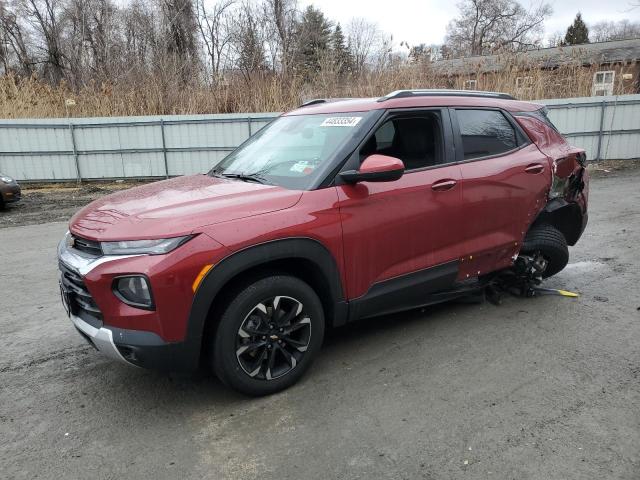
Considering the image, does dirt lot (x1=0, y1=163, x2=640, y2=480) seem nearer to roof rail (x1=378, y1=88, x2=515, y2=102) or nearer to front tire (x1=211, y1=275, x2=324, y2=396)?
front tire (x1=211, y1=275, x2=324, y2=396)

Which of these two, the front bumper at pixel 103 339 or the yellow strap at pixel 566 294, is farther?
the yellow strap at pixel 566 294

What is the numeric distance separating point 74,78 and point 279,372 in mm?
29058

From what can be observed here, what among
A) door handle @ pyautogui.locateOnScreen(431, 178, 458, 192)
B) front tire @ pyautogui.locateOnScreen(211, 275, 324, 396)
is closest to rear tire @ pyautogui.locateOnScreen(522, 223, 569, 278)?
door handle @ pyautogui.locateOnScreen(431, 178, 458, 192)

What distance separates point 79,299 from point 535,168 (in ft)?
12.3

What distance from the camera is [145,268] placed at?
270 cm

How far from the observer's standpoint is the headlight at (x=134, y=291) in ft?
8.96

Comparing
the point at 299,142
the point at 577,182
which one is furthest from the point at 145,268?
the point at 577,182

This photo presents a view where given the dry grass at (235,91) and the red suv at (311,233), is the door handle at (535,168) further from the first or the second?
the dry grass at (235,91)

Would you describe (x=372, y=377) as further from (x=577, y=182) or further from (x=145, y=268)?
(x=577, y=182)

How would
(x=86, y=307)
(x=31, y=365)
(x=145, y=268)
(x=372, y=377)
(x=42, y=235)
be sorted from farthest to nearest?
(x=42, y=235) < (x=31, y=365) < (x=372, y=377) < (x=86, y=307) < (x=145, y=268)

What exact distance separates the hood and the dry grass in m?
13.7

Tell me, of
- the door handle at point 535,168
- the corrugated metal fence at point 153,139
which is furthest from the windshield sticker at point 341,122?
the corrugated metal fence at point 153,139

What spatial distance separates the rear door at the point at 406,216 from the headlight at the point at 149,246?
1101 millimetres

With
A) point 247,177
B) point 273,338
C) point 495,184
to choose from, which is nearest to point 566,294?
point 495,184
